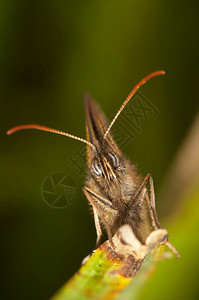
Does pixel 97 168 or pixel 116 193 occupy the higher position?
pixel 97 168

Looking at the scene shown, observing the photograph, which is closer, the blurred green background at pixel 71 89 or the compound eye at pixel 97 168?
the compound eye at pixel 97 168

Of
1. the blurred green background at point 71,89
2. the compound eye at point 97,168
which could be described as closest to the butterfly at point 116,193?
the compound eye at point 97,168

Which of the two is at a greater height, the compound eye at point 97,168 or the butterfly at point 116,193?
the compound eye at point 97,168

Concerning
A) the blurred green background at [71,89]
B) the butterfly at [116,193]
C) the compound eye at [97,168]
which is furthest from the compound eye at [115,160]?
the blurred green background at [71,89]

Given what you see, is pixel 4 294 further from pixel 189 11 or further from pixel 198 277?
pixel 189 11

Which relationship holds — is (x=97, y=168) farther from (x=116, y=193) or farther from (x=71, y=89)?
(x=71, y=89)

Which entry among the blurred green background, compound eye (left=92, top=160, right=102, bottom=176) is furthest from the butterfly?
the blurred green background

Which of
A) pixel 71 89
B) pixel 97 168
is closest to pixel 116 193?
pixel 97 168

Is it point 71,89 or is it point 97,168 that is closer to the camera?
point 97,168

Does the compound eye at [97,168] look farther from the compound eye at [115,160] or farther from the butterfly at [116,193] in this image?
the compound eye at [115,160]
